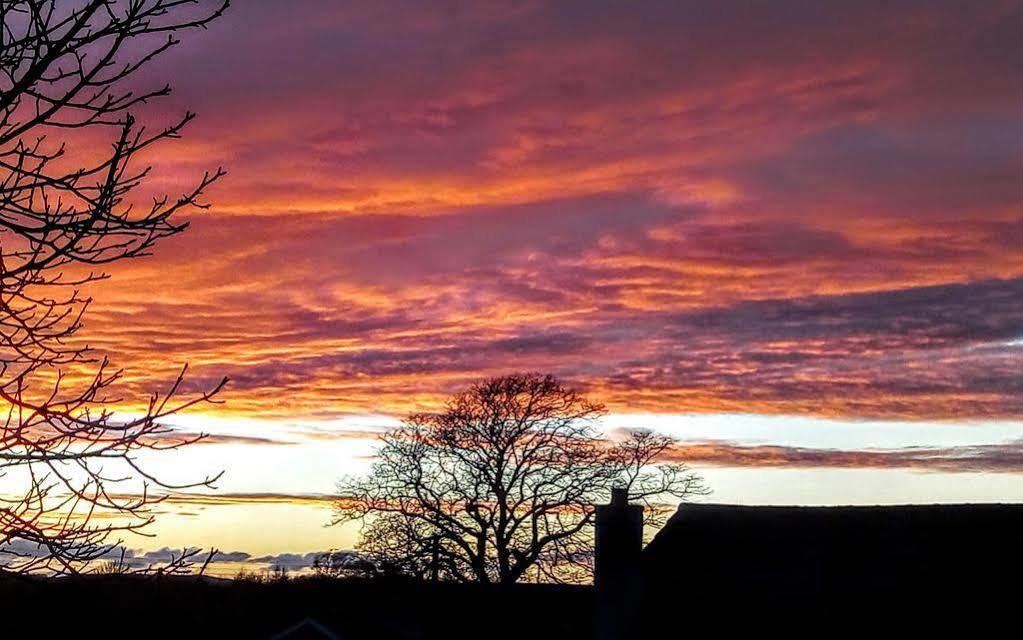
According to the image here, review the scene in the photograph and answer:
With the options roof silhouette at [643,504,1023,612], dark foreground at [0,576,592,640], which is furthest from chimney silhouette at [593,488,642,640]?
dark foreground at [0,576,592,640]

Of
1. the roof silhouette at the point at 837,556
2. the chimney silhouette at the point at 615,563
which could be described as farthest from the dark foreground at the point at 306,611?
the chimney silhouette at the point at 615,563

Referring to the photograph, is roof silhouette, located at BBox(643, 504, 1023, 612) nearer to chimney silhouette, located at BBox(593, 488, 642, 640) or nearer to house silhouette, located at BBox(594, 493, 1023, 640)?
house silhouette, located at BBox(594, 493, 1023, 640)

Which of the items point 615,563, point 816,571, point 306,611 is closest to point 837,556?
point 816,571

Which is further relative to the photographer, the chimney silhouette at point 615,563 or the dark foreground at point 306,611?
the dark foreground at point 306,611

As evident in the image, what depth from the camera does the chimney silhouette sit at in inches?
699

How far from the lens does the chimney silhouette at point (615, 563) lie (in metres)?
17.8

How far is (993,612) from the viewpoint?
1688cm

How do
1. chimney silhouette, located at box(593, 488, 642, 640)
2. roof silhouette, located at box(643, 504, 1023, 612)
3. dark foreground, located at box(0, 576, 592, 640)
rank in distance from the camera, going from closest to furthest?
roof silhouette, located at box(643, 504, 1023, 612), chimney silhouette, located at box(593, 488, 642, 640), dark foreground, located at box(0, 576, 592, 640)

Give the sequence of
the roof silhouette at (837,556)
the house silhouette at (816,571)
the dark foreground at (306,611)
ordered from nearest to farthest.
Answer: the house silhouette at (816,571), the roof silhouette at (837,556), the dark foreground at (306,611)

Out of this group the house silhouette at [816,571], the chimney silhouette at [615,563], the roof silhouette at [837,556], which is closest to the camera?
the house silhouette at [816,571]

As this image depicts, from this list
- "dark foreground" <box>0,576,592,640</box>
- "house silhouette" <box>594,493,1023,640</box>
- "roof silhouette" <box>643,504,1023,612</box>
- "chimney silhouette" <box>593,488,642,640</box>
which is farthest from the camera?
"dark foreground" <box>0,576,592,640</box>

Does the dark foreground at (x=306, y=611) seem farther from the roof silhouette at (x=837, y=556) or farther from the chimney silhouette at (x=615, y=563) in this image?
the chimney silhouette at (x=615, y=563)

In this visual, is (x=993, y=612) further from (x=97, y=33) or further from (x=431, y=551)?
(x=431, y=551)

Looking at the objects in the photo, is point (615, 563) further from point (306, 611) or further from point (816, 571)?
point (306, 611)
